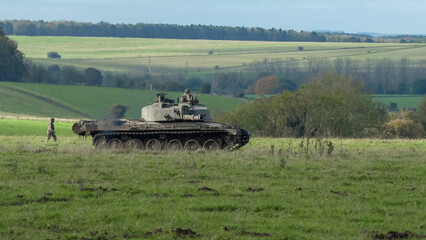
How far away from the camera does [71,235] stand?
13.2 m

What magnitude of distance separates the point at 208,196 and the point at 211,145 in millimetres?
13552

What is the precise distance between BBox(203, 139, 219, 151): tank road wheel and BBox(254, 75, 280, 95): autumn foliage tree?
4966cm

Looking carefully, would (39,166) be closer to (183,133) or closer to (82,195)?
(82,195)

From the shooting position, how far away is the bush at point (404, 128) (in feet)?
216

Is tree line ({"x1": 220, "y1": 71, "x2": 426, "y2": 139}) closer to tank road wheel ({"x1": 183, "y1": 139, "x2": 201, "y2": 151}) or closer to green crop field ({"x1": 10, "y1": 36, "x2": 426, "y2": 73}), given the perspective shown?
tank road wheel ({"x1": 183, "y1": 139, "x2": 201, "y2": 151})

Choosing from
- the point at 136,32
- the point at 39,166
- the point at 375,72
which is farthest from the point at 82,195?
the point at 136,32

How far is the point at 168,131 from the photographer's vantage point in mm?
30953

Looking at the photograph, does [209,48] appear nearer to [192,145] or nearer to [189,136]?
[189,136]

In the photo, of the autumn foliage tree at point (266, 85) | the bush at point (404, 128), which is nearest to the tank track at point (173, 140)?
the bush at point (404, 128)

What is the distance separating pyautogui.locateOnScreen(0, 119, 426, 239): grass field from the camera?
13.9 meters

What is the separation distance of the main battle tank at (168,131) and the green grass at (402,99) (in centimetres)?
6930

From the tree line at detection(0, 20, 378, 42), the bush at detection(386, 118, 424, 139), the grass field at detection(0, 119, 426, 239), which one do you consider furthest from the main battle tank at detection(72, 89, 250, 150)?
the tree line at detection(0, 20, 378, 42)

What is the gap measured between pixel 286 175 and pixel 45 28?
450 feet

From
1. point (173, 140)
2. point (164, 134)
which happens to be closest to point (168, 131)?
point (164, 134)
